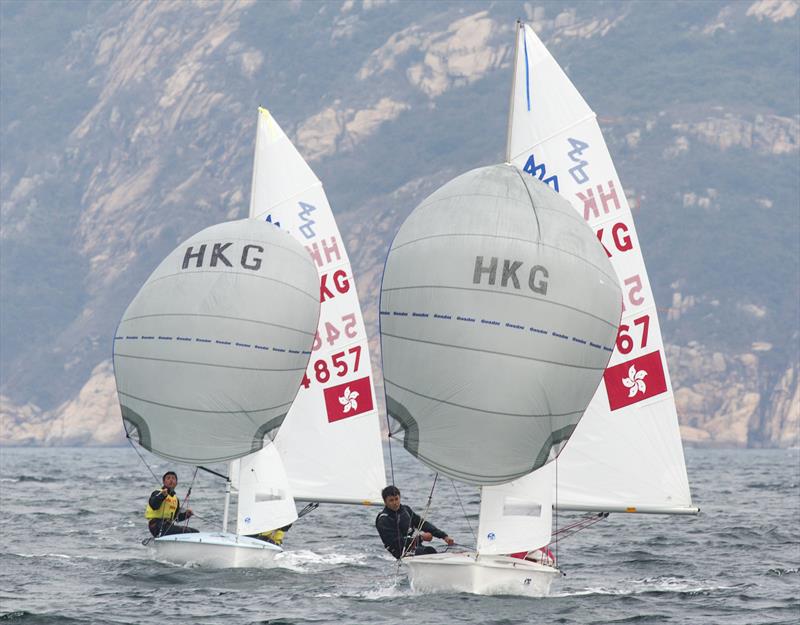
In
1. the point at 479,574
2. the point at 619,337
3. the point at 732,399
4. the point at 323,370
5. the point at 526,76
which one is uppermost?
the point at 732,399

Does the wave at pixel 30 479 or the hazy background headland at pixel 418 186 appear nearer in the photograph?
the wave at pixel 30 479

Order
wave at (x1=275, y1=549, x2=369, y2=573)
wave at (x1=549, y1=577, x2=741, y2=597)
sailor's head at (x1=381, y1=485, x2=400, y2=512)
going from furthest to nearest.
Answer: wave at (x1=275, y1=549, x2=369, y2=573) < wave at (x1=549, y1=577, x2=741, y2=597) < sailor's head at (x1=381, y1=485, x2=400, y2=512)

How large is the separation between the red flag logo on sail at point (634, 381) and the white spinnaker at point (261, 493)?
5.72m

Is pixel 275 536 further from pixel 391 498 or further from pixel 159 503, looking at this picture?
pixel 391 498

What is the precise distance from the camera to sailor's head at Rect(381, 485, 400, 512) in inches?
881

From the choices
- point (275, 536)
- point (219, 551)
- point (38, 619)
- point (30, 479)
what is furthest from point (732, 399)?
point (38, 619)

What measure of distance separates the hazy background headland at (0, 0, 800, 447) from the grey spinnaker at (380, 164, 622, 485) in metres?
→ 104

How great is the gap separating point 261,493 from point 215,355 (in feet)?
10.2

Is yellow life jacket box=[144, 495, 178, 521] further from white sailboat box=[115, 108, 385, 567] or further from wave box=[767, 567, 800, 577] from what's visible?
wave box=[767, 567, 800, 577]

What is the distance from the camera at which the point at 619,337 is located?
2511 centimetres

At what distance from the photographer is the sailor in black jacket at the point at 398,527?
884 inches

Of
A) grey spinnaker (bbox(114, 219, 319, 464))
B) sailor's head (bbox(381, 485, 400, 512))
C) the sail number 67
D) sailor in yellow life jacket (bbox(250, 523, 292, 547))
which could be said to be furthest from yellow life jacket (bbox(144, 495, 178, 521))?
the sail number 67

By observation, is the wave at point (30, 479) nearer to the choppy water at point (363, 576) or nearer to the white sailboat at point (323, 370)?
the choppy water at point (363, 576)

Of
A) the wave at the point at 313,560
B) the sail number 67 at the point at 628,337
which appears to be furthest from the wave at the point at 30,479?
the sail number 67 at the point at 628,337
